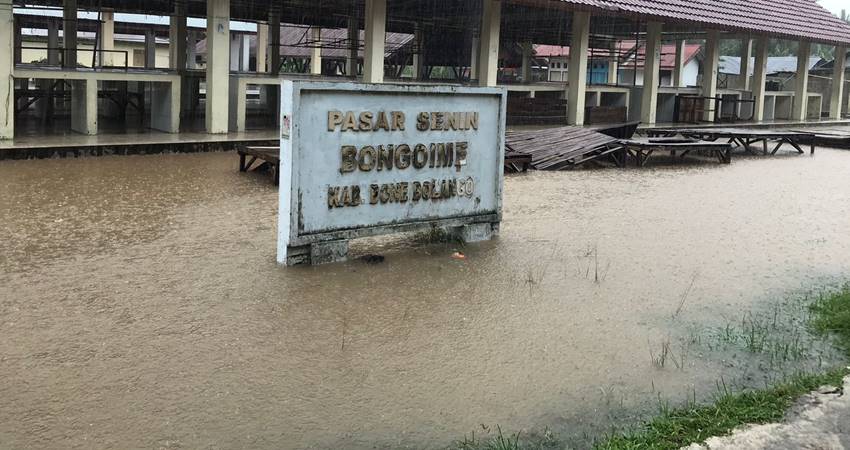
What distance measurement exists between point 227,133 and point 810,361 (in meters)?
13.2

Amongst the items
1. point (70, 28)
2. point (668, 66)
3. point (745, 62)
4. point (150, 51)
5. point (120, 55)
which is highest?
point (668, 66)

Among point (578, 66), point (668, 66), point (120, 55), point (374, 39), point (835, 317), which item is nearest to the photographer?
point (835, 317)

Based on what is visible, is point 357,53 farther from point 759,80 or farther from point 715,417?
point 715,417

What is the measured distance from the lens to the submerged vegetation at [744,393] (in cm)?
398

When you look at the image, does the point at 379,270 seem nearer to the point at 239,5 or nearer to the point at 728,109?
the point at 239,5

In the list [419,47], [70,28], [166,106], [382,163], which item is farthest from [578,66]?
[382,163]

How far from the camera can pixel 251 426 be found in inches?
162

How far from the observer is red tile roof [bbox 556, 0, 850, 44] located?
2239cm

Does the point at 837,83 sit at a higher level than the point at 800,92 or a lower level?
higher

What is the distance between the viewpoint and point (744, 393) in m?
4.58

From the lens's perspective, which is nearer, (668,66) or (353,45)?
(353,45)

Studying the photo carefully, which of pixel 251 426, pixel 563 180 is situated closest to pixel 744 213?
pixel 563 180

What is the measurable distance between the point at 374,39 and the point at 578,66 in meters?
7.21

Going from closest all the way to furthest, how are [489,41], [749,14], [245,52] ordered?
[489,41] < [749,14] < [245,52]
